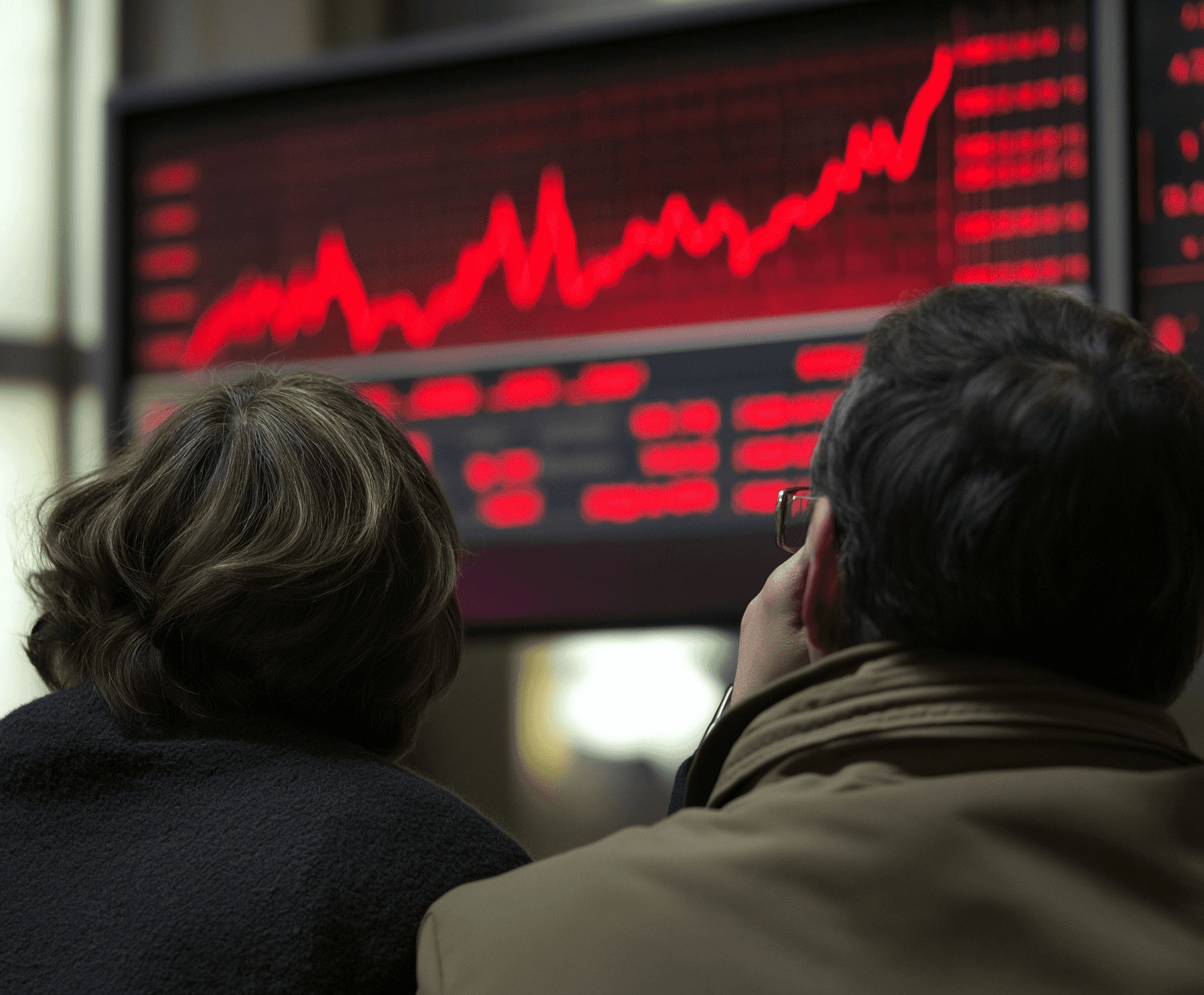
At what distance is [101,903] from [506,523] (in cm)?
99

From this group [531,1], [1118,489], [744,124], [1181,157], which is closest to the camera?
[1118,489]

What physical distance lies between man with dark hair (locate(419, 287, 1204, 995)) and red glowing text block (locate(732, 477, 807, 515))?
927mm

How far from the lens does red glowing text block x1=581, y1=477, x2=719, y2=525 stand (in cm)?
149

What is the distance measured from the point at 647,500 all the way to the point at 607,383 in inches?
6.0

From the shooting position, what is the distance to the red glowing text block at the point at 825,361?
1.44 m

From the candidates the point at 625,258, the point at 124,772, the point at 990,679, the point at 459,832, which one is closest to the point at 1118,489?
the point at 990,679

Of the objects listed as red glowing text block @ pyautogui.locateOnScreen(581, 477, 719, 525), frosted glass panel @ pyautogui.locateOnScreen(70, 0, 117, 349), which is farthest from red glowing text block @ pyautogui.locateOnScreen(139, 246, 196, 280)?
red glowing text block @ pyautogui.locateOnScreen(581, 477, 719, 525)

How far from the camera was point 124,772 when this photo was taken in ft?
2.06

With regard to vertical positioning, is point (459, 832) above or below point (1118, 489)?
below

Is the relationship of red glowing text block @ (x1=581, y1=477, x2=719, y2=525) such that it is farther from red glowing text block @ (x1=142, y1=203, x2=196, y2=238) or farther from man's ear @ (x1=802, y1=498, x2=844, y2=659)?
man's ear @ (x1=802, y1=498, x2=844, y2=659)

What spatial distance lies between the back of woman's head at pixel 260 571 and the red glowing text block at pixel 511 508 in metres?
0.82

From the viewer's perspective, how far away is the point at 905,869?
1.46ft

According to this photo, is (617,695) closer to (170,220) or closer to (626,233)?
(626,233)

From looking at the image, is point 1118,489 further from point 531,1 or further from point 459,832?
point 531,1
